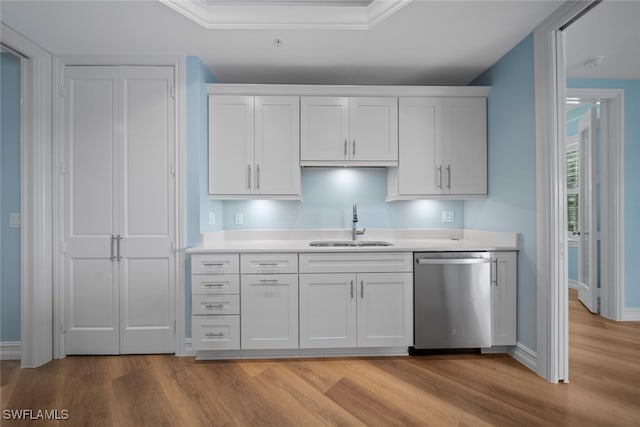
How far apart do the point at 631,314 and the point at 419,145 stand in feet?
10.1

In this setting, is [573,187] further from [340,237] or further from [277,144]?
[277,144]

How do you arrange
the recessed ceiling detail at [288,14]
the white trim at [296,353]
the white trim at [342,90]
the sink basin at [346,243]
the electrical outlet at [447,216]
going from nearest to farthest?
the recessed ceiling detail at [288,14] → the white trim at [296,353] → the white trim at [342,90] → the sink basin at [346,243] → the electrical outlet at [447,216]

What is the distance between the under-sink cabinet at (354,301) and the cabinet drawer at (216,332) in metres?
0.55

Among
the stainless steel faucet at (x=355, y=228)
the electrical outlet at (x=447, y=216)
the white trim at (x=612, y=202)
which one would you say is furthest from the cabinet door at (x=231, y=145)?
the white trim at (x=612, y=202)

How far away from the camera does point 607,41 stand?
2600 mm

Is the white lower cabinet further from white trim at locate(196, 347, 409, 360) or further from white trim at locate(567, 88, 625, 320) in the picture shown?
white trim at locate(567, 88, 625, 320)

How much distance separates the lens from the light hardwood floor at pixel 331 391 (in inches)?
71.1

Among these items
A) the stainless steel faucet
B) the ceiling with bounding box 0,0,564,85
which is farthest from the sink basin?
the ceiling with bounding box 0,0,564,85

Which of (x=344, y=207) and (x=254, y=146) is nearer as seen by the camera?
(x=254, y=146)

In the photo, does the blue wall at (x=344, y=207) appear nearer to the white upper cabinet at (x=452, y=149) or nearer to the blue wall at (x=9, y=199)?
the white upper cabinet at (x=452, y=149)

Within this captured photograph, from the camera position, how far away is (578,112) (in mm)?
4344

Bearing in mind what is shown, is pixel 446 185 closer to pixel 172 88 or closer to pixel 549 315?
pixel 549 315

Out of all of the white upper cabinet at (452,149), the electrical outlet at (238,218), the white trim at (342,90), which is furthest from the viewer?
the electrical outlet at (238,218)

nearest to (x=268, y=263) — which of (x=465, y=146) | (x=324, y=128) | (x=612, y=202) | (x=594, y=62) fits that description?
(x=324, y=128)
